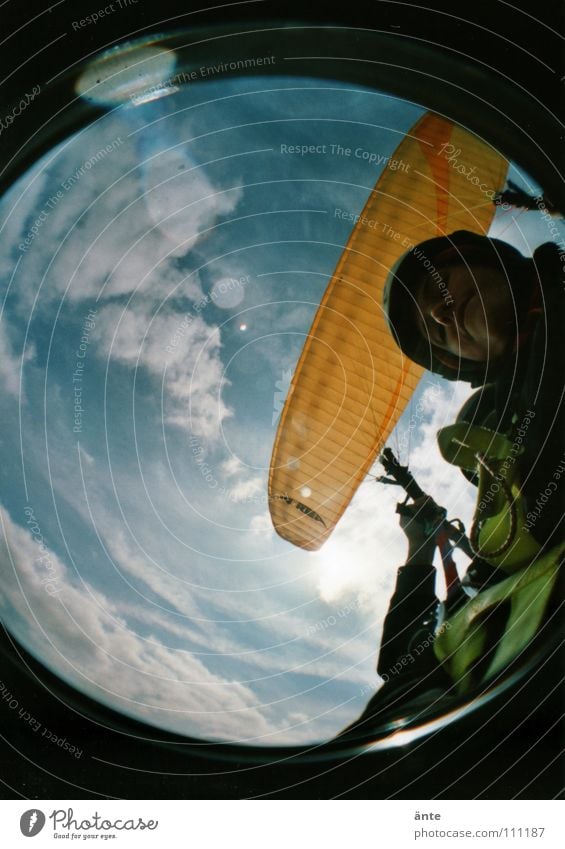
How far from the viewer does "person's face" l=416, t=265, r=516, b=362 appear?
174 cm

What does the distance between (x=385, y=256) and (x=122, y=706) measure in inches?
70.5

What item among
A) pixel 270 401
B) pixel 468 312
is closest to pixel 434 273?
pixel 468 312

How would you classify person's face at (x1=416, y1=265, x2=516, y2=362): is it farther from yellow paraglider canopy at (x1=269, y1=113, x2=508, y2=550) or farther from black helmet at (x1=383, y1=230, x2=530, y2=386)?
yellow paraglider canopy at (x1=269, y1=113, x2=508, y2=550)

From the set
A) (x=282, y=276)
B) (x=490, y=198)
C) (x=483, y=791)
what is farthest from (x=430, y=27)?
(x=483, y=791)

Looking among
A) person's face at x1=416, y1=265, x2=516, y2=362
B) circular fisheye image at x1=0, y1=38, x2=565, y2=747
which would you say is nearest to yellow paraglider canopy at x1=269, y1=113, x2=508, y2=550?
circular fisheye image at x1=0, y1=38, x2=565, y2=747

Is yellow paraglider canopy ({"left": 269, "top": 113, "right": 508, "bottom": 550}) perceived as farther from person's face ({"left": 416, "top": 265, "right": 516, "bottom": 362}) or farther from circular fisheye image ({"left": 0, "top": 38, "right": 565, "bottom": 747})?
person's face ({"left": 416, "top": 265, "right": 516, "bottom": 362})

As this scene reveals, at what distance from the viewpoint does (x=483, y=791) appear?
59.7 inches

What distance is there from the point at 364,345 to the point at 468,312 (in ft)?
1.26

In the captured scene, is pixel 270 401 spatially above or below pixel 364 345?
below

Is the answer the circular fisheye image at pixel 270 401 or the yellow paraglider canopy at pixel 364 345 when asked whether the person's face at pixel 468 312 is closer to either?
the circular fisheye image at pixel 270 401

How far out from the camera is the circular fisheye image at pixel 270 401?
64.7 inches

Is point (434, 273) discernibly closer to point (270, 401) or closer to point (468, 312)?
point (468, 312)

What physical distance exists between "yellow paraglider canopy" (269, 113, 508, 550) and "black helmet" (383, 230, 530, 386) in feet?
0.10

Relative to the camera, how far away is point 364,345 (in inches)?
75.6
